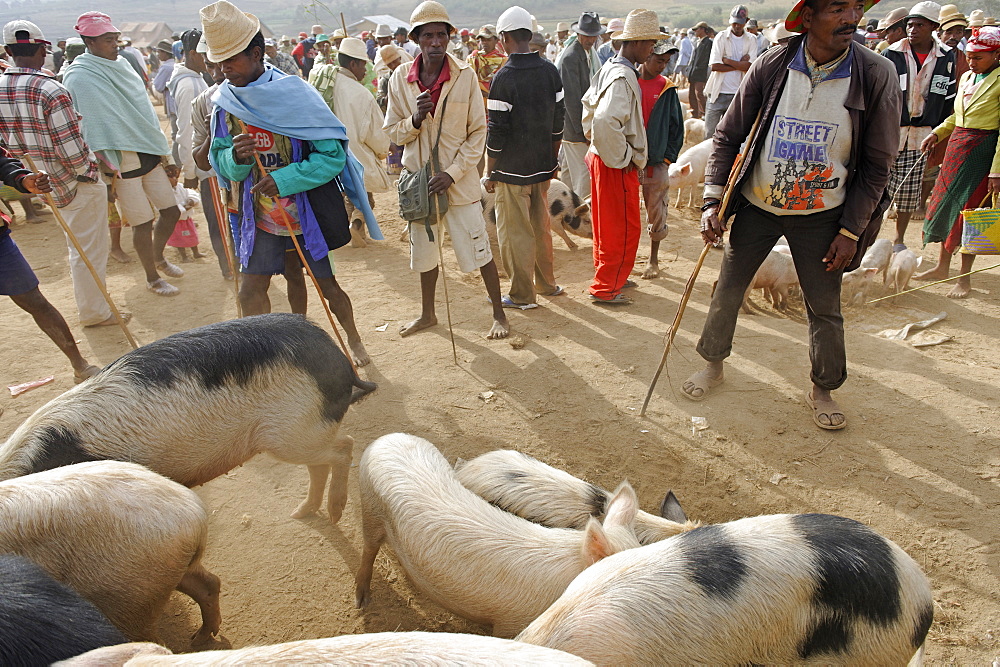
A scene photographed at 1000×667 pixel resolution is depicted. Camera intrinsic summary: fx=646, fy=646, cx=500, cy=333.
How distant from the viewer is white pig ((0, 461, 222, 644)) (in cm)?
240

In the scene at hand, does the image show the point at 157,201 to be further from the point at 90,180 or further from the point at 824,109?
the point at 824,109

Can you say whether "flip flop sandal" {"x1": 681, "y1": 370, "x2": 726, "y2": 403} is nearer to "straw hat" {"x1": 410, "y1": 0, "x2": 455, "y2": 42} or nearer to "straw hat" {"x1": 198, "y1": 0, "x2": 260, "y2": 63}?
"straw hat" {"x1": 410, "y1": 0, "x2": 455, "y2": 42}

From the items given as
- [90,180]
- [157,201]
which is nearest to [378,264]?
[157,201]

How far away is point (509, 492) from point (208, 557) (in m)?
1.73

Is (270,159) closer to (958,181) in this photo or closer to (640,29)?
(640,29)

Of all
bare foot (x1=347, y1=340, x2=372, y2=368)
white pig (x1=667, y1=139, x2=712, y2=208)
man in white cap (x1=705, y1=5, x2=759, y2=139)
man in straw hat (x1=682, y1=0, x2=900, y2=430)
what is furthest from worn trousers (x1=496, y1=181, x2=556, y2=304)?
man in white cap (x1=705, y1=5, x2=759, y2=139)

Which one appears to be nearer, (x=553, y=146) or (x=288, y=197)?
(x=288, y=197)

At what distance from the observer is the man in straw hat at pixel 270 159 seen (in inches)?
163

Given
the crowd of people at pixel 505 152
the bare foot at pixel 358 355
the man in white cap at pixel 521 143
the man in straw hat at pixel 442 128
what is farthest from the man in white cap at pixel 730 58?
the bare foot at pixel 358 355

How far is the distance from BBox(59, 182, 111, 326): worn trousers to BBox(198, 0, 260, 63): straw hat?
98.2 inches

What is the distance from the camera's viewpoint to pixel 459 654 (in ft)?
5.36

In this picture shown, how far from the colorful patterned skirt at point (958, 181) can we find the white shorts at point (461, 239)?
4598 mm

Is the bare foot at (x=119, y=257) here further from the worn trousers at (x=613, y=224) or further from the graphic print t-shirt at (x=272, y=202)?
the worn trousers at (x=613, y=224)

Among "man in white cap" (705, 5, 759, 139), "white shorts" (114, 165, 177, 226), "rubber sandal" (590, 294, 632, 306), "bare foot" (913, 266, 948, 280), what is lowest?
"bare foot" (913, 266, 948, 280)
